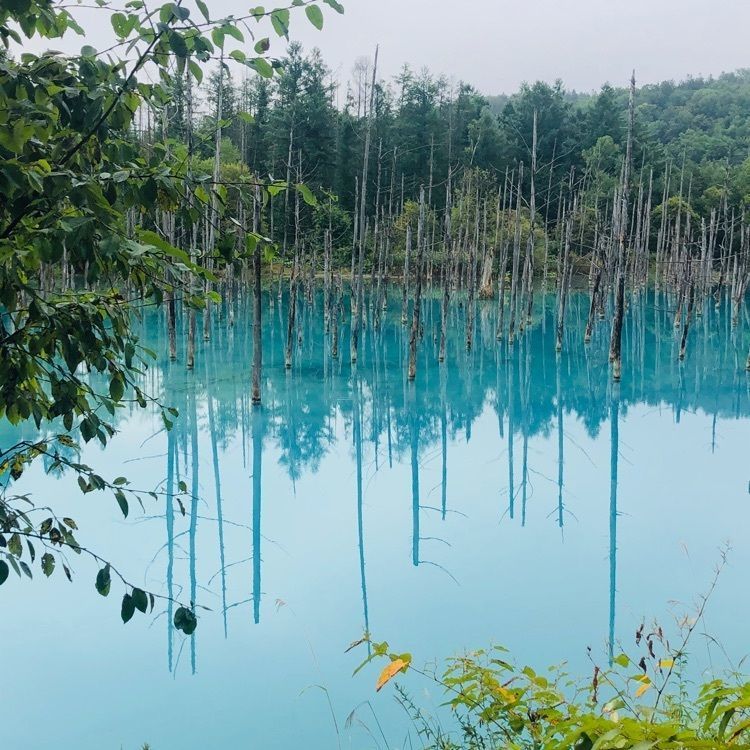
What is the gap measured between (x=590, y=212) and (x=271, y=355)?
1681 cm

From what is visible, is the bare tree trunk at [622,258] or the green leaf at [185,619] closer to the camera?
the green leaf at [185,619]

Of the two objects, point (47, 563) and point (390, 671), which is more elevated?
point (47, 563)

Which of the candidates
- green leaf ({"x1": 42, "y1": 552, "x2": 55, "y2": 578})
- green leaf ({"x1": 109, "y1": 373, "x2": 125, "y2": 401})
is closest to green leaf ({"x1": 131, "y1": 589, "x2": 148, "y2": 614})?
green leaf ({"x1": 42, "y1": 552, "x2": 55, "y2": 578})

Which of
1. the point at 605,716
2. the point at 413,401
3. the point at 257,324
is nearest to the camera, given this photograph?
the point at 605,716

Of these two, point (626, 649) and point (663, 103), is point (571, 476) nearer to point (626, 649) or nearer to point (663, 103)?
point (626, 649)

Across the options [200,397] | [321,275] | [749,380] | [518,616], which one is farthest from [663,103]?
[518,616]

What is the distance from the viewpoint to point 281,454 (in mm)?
8172

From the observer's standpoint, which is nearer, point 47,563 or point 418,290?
point 47,563

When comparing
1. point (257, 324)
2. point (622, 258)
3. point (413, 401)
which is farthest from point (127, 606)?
point (622, 258)

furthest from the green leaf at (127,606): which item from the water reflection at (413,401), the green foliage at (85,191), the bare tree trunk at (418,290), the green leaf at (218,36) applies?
the bare tree trunk at (418,290)

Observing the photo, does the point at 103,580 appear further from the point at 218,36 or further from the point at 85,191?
the point at 218,36

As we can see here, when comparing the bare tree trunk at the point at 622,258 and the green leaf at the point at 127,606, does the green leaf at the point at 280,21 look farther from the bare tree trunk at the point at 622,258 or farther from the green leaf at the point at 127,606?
the bare tree trunk at the point at 622,258

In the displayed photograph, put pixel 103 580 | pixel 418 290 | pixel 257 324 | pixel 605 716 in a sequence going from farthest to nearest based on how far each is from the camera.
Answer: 1. pixel 418 290
2. pixel 257 324
3. pixel 605 716
4. pixel 103 580

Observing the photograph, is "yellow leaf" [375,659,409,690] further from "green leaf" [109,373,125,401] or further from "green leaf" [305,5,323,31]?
"green leaf" [305,5,323,31]
